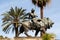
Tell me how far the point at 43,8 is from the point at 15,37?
6.81 metres

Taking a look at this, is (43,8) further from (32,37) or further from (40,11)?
(32,37)

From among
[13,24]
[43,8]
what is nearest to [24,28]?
[13,24]

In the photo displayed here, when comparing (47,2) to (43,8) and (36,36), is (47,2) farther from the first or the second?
(36,36)

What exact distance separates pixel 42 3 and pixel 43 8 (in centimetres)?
83

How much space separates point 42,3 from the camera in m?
44.2

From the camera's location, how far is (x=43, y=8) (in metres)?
44.1

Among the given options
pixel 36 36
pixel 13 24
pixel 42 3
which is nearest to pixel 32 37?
pixel 36 36

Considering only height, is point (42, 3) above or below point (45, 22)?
above

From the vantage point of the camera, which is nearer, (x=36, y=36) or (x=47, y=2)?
(x=36, y=36)

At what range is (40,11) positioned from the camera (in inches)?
1735

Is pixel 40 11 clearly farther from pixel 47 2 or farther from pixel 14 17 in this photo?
pixel 14 17

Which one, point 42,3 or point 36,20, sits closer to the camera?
point 36,20

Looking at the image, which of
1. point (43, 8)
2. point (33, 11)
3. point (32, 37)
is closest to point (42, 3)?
point (43, 8)

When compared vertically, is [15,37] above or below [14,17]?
below
